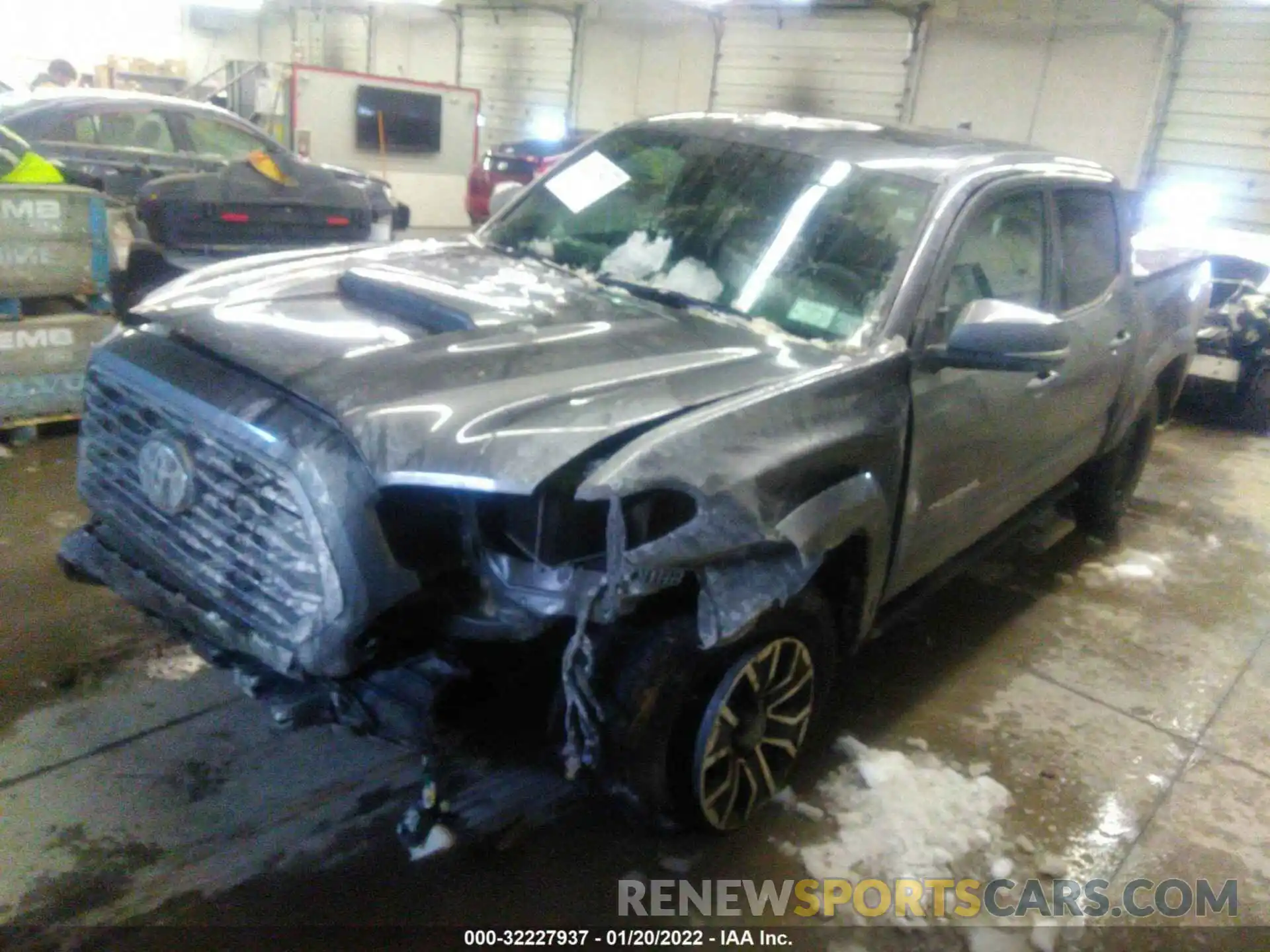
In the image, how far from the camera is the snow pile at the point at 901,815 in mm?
2652

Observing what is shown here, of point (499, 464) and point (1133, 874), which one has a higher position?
point (499, 464)

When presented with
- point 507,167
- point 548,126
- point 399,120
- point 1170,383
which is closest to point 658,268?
point 1170,383

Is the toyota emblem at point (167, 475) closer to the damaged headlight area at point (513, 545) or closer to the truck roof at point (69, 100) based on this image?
the damaged headlight area at point (513, 545)

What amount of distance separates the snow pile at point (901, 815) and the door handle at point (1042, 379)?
129cm

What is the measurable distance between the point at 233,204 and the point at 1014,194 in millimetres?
5263

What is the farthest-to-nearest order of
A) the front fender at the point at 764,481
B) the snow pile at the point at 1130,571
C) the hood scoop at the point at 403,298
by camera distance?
the snow pile at the point at 1130,571 → the hood scoop at the point at 403,298 → the front fender at the point at 764,481

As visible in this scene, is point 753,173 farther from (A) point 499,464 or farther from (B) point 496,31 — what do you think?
(B) point 496,31

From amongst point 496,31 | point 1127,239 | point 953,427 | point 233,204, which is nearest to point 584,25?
point 496,31

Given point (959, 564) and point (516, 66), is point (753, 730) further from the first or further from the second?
point (516, 66)

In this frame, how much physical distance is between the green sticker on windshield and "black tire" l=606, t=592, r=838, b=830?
79 cm

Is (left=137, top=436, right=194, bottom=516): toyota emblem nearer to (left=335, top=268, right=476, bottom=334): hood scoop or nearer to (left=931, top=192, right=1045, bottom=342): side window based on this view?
(left=335, top=268, right=476, bottom=334): hood scoop

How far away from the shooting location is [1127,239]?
4.05 metres

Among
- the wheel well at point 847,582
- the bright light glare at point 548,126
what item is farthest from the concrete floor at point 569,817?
the bright light glare at point 548,126

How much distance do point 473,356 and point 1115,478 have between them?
3.80 metres
